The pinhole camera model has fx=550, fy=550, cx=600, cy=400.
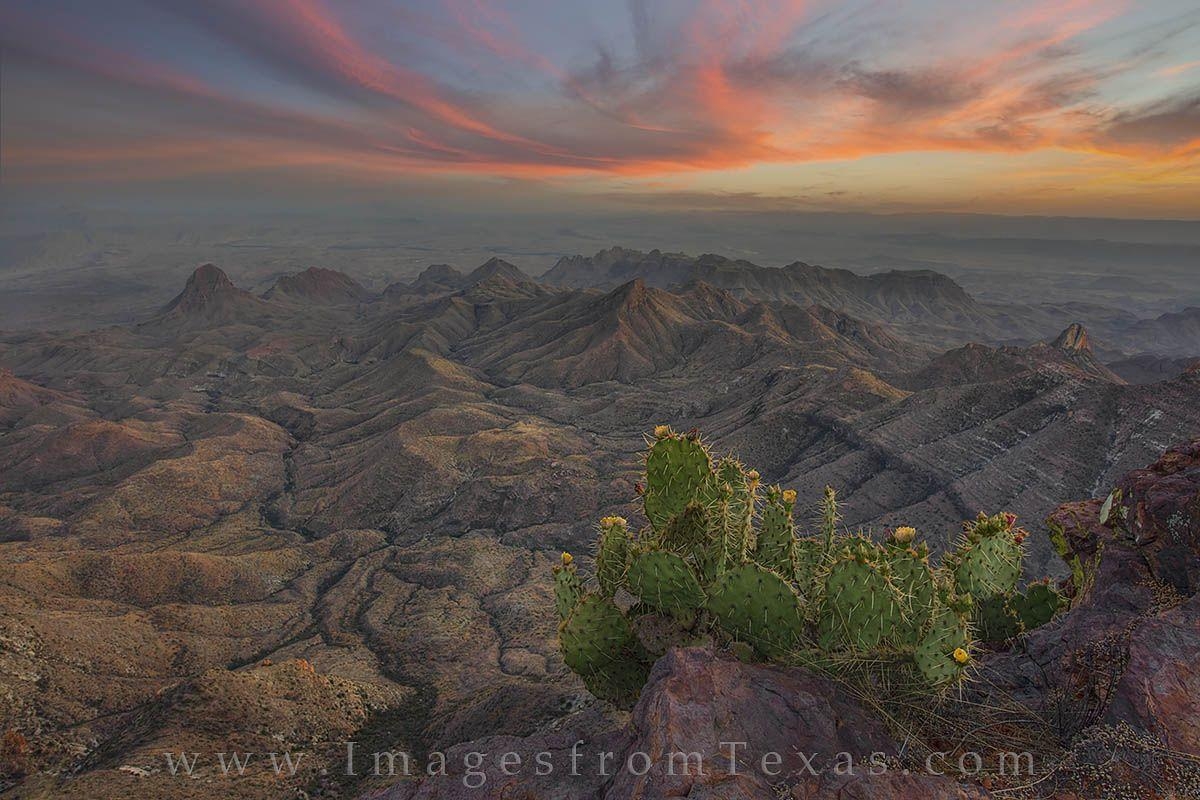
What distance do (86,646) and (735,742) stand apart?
54.7m

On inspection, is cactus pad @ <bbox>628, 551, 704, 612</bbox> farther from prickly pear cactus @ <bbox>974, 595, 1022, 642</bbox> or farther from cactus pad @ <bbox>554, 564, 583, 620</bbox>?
prickly pear cactus @ <bbox>974, 595, 1022, 642</bbox>

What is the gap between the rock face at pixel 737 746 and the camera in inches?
274

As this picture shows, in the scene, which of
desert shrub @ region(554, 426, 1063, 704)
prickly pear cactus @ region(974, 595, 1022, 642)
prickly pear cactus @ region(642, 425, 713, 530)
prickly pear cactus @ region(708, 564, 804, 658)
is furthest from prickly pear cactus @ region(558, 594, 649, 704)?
prickly pear cactus @ region(974, 595, 1022, 642)

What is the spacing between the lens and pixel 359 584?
2936 inches

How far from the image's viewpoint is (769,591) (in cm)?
936

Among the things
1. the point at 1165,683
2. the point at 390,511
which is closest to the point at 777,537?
the point at 1165,683

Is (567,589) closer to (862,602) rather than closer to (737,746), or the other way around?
(737,746)

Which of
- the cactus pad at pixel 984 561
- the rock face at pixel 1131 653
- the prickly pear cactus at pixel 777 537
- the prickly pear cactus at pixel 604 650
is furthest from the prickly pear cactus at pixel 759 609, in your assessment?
the cactus pad at pixel 984 561

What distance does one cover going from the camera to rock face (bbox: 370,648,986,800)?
274 inches

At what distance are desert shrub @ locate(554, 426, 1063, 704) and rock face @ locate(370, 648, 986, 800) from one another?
0.91 meters

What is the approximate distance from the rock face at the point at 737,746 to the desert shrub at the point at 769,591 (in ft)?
2.98

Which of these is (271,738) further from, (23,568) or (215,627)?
(23,568)

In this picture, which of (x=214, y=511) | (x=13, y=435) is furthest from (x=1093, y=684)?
(x=13, y=435)

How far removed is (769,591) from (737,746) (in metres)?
2.45
